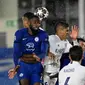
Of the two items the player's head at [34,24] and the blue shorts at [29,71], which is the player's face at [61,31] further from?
the blue shorts at [29,71]

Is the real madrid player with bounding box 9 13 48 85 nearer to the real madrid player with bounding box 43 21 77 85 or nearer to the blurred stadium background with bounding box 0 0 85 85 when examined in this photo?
the real madrid player with bounding box 43 21 77 85

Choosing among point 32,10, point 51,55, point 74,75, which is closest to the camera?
point 74,75

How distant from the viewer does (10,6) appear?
10.7 m

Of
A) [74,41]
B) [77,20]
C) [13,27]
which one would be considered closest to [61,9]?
[77,20]

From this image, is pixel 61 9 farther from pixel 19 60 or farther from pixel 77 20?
pixel 19 60

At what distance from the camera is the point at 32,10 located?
10.4 metres

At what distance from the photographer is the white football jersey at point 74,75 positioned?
4.51 metres

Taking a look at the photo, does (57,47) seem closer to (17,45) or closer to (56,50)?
(56,50)

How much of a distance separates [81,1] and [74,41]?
452 cm

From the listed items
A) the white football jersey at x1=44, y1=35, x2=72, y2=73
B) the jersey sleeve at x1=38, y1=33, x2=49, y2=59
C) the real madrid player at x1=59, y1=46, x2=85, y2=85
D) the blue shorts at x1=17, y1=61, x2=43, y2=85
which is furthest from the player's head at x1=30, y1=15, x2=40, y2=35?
the real madrid player at x1=59, y1=46, x2=85, y2=85

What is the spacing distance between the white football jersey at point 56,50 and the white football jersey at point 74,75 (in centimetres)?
123

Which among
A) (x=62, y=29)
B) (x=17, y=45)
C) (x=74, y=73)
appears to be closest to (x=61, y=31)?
(x=62, y=29)

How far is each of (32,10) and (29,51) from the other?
15.6ft

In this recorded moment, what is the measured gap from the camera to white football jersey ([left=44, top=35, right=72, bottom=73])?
19.1ft
